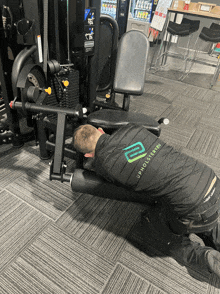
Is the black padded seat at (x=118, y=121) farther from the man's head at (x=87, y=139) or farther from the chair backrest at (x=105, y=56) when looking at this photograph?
the chair backrest at (x=105, y=56)

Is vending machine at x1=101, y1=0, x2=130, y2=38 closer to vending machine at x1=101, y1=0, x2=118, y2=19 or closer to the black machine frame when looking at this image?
vending machine at x1=101, y1=0, x2=118, y2=19

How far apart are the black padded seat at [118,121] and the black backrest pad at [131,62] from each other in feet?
0.77

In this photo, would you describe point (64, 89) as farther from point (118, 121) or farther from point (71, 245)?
point (71, 245)

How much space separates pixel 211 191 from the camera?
1.13 m

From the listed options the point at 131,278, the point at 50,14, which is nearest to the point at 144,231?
the point at 131,278

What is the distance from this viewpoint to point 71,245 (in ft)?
4.60

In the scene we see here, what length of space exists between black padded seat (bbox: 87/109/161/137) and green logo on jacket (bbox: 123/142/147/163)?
2.06 feet

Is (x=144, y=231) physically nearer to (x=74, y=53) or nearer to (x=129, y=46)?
(x=129, y=46)

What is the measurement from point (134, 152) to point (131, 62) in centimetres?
105

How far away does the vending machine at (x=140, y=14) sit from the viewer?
14.6ft

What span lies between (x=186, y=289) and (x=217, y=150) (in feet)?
5.18

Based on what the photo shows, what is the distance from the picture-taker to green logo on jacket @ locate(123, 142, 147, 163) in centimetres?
107

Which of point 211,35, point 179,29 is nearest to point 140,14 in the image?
point 179,29

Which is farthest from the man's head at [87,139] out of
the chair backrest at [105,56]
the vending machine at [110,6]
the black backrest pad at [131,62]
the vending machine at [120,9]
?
the vending machine at [110,6]
